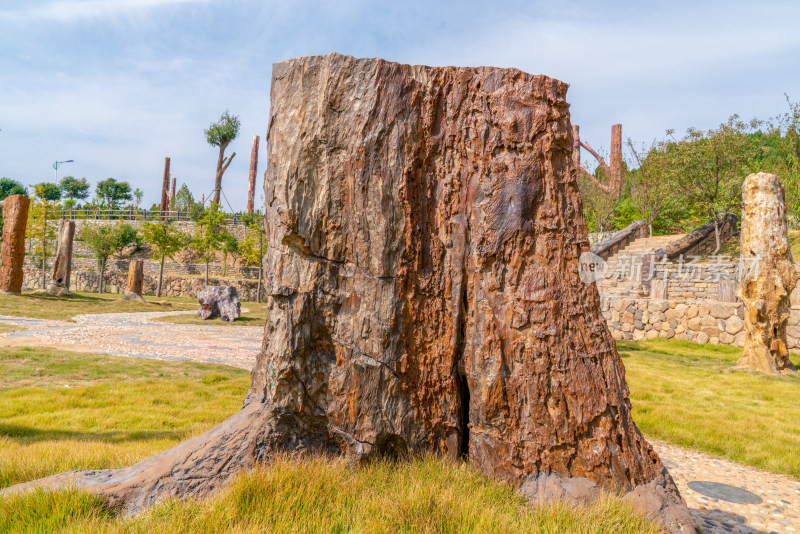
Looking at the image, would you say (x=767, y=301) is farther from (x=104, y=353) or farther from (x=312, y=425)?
(x=104, y=353)

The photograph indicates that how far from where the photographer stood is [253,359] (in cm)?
939

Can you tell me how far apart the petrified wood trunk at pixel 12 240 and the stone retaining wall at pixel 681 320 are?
18.8m

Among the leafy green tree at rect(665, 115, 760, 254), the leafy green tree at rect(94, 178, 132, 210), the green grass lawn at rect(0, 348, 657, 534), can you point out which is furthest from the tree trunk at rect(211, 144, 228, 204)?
the green grass lawn at rect(0, 348, 657, 534)

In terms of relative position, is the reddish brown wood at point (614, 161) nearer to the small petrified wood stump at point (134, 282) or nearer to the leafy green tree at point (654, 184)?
the leafy green tree at point (654, 184)

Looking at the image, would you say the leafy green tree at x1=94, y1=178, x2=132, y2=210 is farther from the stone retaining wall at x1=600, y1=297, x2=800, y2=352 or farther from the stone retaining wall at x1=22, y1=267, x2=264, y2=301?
the stone retaining wall at x1=600, y1=297, x2=800, y2=352

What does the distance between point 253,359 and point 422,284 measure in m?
7.06

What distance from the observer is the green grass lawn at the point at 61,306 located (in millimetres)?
14922

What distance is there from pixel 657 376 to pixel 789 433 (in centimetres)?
314

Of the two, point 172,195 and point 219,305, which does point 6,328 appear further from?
point 172,195

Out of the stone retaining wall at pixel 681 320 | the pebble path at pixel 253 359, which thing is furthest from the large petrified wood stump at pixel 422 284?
the stone retaining wall at pixel 681 320

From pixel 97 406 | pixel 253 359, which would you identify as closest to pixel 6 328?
pixel 253 359

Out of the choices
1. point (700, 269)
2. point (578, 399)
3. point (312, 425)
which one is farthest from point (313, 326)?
point (700, 269)

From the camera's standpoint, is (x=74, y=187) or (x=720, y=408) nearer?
(x=720, y=408)

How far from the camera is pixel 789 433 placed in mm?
5715
